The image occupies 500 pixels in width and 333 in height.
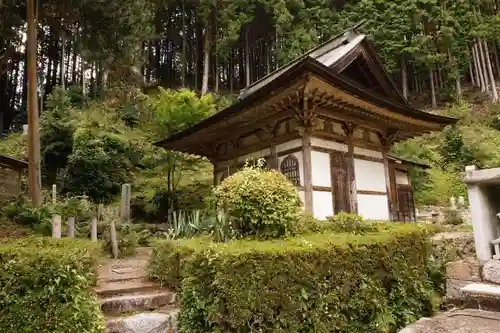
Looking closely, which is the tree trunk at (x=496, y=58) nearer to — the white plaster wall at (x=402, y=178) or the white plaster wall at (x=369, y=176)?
the white plaster wall at (x=402, y=178)

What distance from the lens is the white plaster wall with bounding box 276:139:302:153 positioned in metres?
9.85

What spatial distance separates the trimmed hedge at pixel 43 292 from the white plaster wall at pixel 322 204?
6.22 meters

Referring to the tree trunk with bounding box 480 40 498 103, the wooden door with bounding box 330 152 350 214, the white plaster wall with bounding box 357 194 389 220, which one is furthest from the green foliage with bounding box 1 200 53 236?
the tree trunk with bounding box 480 40 498 103

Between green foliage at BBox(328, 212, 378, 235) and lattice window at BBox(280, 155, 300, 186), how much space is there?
9.59 feet

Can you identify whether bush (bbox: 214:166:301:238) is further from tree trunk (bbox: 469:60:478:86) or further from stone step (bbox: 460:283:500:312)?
tree trunk (bbox: 469:60:478:86)

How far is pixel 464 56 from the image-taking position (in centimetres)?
3325

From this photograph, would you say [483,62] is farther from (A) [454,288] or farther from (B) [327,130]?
(A) [454,288]

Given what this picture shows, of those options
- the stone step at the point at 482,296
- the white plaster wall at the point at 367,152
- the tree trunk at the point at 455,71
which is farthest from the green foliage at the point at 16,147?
the tree trunk at the point at 455,71

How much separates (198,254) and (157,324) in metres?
1.64

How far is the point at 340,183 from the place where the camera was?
33.9 feet

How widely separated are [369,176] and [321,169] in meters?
2.39

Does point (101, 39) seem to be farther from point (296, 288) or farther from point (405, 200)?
point (405, 200)

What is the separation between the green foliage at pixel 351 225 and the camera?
6.72 meters

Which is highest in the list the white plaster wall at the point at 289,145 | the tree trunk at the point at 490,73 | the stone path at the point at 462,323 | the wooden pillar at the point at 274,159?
the tree trunk at the point at 490,73
